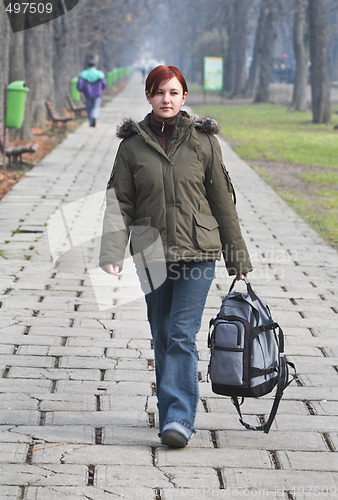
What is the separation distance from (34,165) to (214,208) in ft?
42.5

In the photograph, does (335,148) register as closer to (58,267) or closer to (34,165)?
(34,165)

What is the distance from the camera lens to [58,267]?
8.49 metres

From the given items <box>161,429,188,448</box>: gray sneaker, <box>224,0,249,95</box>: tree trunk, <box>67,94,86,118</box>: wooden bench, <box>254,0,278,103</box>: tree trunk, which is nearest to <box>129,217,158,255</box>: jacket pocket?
<box>161,429,188,448</box>: gray sneaker

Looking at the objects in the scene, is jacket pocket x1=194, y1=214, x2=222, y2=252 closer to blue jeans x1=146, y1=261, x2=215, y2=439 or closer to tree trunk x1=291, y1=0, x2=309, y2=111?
blue jeans x1=146, y1=261, x2=215, y2=439

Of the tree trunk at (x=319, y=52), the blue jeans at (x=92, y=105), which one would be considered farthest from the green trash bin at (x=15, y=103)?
the tree trunk at (x=319, y=52)

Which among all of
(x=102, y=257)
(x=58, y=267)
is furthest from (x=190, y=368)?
(x=58, y=267)

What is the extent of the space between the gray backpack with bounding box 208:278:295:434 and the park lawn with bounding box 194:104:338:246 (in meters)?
5.90

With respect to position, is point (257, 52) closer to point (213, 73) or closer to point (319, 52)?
point (213, 73)

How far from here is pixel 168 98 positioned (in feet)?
13.8

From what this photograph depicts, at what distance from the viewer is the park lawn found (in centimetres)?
1300

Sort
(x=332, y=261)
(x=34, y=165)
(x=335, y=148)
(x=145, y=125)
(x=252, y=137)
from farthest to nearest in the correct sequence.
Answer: (x=252, y=137), (x=335, y=148), (x=34, y=165), (x=332, y=261), (x=145, y=125)

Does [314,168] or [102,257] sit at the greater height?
[102,257]

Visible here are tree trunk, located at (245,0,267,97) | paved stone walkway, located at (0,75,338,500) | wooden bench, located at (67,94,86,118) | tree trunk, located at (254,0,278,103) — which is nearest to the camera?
paved stone walkway, located at (0,75,338,500)

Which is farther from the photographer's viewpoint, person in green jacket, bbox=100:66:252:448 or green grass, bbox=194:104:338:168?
green grass, bbox=194:104:338:168
